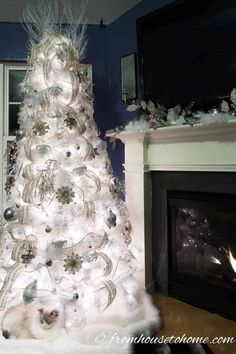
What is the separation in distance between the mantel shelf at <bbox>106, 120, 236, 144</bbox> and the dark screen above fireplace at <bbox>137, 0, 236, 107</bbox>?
7.1 inches

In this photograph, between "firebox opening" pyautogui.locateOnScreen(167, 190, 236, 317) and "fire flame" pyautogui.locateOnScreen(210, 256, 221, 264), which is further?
"fire flame" pyautogui.locateOnScreen(210, 256, 221, 264)

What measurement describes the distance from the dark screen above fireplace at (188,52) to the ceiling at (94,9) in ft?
1.25

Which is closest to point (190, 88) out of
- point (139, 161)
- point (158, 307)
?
point (139, 161)

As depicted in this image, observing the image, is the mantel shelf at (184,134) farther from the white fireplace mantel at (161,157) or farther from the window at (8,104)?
the window at (8,104)

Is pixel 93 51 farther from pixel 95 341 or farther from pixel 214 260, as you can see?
pixel 95 341

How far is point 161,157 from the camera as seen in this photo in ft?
6.72

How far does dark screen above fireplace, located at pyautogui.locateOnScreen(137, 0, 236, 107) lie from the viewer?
171 centimetres

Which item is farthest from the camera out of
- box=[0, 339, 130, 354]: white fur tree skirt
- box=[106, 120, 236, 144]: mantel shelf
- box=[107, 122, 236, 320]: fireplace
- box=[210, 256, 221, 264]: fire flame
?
box=[210, 256, 221, 264]: fire flame

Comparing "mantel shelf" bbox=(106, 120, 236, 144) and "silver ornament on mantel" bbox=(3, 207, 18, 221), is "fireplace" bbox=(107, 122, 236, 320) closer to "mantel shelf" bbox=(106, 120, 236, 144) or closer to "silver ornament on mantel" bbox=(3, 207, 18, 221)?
"mantel shelf" bbox=(106, 120, 236, 144)

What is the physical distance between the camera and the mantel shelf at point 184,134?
5.53ft

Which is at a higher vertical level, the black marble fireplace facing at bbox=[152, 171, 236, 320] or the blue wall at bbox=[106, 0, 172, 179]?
the blue wall at bbox=[106, 0, 172, 179]

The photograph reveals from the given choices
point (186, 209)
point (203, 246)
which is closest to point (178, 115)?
point (186, 209)

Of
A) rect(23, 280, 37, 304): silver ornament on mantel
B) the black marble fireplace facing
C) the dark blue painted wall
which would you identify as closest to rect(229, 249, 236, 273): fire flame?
the black marble fireplace facing

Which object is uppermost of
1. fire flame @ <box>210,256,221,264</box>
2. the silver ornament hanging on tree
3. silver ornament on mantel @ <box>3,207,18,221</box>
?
silver ornament on mantel @ <box>3,207,18,221</box>
